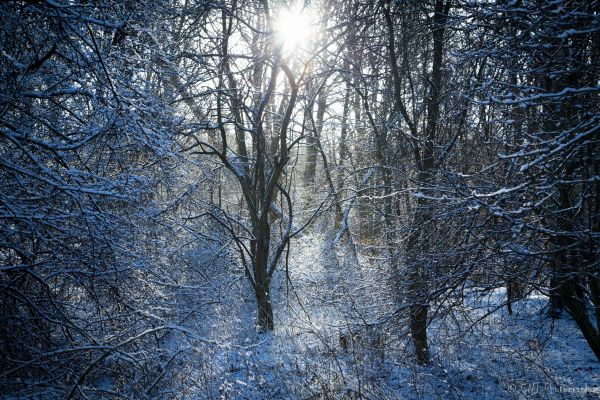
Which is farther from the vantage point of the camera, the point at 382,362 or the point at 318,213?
the point at 318,213

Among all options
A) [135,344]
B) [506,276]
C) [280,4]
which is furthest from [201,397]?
[280,4]

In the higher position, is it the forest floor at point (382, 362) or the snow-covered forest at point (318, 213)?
the snow-covered forest at point (318, 213)

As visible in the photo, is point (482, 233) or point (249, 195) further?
point (249, 195)

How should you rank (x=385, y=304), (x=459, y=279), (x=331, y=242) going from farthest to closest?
(x=331, y=242) → (x=385, y=304) → (x=459, y=279)

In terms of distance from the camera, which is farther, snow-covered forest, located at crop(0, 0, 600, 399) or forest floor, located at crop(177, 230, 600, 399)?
forest floor, located at crop(177, 230, 600, 399)

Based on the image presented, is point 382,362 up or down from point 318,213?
down

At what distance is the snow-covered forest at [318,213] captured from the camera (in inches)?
139

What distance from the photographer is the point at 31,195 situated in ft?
13.0

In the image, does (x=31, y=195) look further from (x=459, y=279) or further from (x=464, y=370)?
(x=464, y=370)

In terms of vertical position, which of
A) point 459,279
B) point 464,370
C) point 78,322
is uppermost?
point 459,279

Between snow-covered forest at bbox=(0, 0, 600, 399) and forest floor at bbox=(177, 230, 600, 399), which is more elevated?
snow-covered forest at bbox=(0, 0, 600, 399)

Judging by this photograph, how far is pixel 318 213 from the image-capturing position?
793cm

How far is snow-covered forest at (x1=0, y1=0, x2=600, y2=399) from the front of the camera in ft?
A: 11.6

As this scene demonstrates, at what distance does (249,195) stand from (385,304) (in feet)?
14.2
